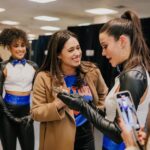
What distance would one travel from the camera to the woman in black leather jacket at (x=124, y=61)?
4.68 ft

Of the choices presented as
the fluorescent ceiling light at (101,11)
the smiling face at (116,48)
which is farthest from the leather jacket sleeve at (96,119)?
the fluorescent ceiling light at (101,11)

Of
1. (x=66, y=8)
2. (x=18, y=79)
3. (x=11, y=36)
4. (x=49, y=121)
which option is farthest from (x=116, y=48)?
(x=66, y=8)

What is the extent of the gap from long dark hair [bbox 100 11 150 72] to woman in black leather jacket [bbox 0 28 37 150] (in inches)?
68.4

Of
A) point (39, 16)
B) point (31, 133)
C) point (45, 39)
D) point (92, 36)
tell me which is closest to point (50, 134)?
point (31, 133)

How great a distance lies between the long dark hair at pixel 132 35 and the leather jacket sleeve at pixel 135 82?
5cm

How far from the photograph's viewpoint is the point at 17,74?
325cm

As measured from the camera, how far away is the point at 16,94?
3203mm

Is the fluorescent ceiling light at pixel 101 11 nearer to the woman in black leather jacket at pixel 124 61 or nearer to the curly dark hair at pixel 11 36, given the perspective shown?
the curly dark hair at pixel 11 36

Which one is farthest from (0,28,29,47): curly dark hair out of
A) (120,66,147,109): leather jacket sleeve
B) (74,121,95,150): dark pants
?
(120,66,147,109): leather jacket sleeve

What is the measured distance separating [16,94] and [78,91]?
1238 millimetres

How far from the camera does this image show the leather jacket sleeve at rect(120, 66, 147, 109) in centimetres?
141

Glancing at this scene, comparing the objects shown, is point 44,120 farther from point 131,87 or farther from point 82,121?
point 131,87

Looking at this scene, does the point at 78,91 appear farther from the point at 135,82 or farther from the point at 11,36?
the point at 11,36

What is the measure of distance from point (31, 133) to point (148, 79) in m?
1.96
